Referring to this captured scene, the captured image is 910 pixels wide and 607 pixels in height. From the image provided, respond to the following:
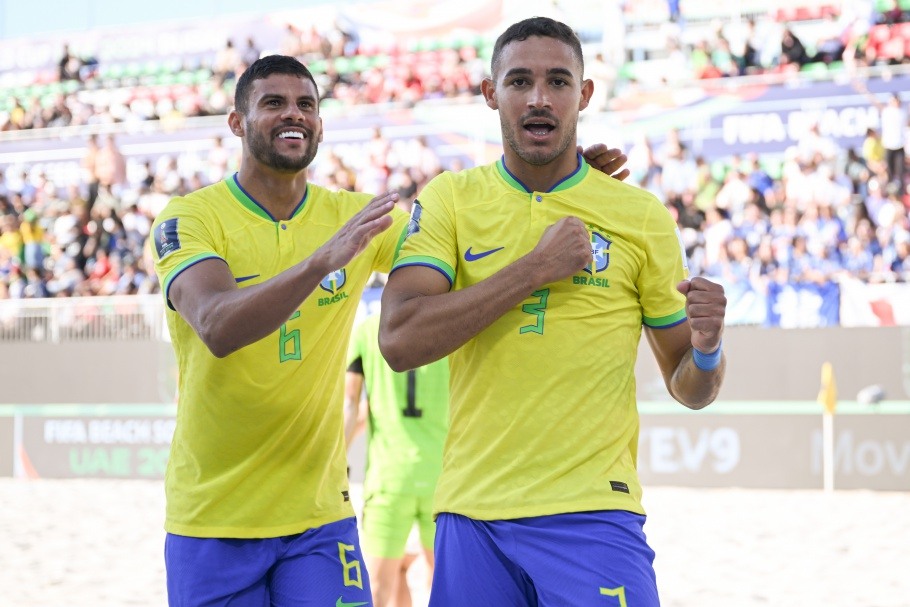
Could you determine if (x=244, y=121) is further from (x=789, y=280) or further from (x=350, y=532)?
(x=789, y=280)

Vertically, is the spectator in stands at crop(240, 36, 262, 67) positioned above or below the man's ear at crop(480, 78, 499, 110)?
above

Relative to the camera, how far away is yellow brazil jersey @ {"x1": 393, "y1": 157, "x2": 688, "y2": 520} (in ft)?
9.57

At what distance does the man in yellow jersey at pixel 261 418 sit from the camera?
3.56 metres

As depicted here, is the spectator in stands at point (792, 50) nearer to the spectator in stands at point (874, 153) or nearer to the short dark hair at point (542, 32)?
the spectator in stands at point (874, 153)

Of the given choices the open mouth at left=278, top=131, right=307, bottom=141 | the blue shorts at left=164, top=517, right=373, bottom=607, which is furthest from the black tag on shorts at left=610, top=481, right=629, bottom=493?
the open mouth at left=278, top=131, right=307, bottom=141

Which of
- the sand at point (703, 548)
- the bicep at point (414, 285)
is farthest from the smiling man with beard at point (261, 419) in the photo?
the sand at point (703, 548)

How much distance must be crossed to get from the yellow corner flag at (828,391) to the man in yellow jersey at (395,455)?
742 cm

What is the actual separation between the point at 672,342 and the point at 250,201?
4.92 feet

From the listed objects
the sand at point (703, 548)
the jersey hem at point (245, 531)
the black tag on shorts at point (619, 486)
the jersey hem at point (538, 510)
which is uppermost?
the black tag on shorts at point (619, 486)

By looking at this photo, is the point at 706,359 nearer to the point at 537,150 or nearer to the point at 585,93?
the point at 537,150

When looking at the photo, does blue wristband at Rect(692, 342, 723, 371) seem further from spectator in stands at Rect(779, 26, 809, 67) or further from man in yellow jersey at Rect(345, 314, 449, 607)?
spectator in stands at Rect(779, 26, 809, 67)

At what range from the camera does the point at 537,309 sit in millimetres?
3006

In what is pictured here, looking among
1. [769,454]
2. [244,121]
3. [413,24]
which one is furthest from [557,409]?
[413,24]

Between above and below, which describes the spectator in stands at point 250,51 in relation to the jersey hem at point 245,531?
above
